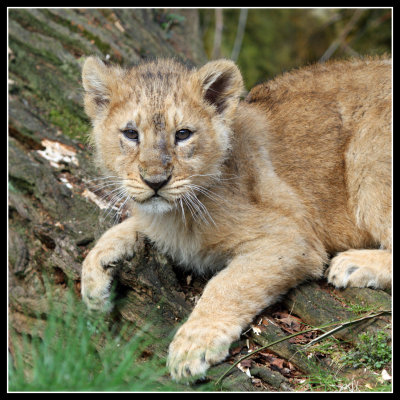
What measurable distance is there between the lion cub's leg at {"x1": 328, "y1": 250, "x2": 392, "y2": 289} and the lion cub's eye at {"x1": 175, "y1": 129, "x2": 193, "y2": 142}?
7.12 ft

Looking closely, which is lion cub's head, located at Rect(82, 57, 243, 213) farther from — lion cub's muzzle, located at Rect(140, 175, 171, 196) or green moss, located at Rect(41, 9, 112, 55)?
green moss, located at Rect(41, 9, 112, 55)

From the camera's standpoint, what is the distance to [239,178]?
604 centimetres

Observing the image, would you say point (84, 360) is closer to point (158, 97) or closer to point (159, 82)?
point (158, 97)

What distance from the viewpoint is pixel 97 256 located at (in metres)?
5.82

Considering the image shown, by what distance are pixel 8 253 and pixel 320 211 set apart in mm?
3738

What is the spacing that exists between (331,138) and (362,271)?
168 cm

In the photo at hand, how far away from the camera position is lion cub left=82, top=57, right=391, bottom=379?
5336 millimetres

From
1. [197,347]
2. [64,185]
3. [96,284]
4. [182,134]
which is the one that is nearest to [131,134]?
[182,134]

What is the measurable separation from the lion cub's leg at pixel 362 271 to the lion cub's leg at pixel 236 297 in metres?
0.20

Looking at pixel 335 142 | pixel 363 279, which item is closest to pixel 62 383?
pixel 363 279

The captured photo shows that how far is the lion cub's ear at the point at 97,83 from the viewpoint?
5859 mm

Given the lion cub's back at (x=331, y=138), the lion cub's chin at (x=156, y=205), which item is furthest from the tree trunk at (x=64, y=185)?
the lion cub's back at (x=331, y=138)

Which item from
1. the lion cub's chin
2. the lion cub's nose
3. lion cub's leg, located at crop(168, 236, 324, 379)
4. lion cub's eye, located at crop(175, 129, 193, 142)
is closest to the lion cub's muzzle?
the lion cub's nose

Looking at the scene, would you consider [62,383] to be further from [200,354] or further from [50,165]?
[50,165]
